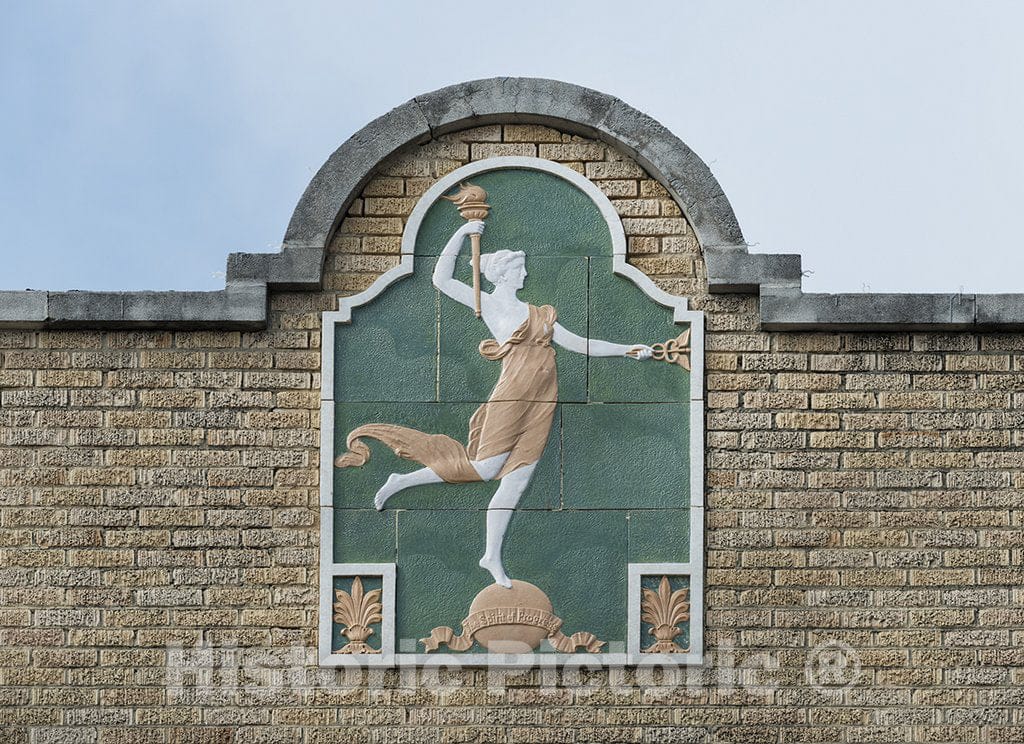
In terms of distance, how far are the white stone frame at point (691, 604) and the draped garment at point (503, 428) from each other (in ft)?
3.34

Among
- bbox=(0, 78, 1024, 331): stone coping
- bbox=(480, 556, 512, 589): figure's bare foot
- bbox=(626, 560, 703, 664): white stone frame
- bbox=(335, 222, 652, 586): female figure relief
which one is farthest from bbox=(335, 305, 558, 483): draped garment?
bbox=(0, 78, 1024, 331): stone coping

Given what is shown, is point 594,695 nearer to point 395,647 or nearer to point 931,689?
point 395,647

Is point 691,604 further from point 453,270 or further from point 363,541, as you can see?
point 453,270

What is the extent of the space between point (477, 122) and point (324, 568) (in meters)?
3.17

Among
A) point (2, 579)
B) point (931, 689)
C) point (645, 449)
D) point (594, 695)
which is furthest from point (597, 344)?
point (2, 579)

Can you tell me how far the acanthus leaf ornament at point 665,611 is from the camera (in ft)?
38.5

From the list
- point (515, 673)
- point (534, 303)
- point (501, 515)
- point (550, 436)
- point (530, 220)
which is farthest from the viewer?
point (530, 220)

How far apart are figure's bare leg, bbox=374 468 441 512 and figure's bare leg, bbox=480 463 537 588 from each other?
0.42 meters

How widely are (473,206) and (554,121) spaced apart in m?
0.80

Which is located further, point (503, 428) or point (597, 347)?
point (597, 347)

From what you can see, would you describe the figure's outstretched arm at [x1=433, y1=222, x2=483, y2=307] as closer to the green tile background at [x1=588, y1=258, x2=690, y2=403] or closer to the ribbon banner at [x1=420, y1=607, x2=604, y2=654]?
the green tile background at [x1=588, y1=258, x2=690, y2=403]

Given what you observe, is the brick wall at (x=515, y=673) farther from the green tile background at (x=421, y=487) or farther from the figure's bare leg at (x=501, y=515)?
the figure's bare leg at (x=501, y=515)

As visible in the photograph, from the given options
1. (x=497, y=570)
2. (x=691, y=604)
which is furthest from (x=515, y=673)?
(x=691, y=604)

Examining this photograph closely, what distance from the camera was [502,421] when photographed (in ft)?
39.0
